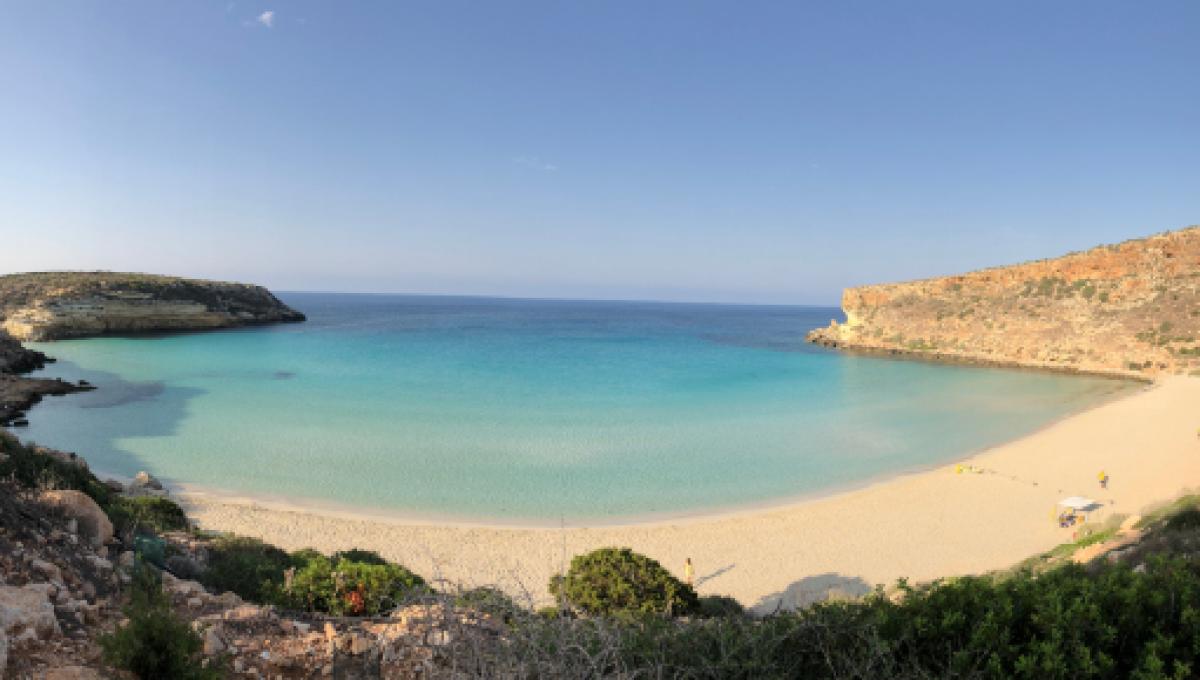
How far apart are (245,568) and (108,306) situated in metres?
68.9

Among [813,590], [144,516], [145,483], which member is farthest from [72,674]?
[145,483]

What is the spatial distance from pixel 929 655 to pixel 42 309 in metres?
74.8

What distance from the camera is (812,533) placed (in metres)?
14.3

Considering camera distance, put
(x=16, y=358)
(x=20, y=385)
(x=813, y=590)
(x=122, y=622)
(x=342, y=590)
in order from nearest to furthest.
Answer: (x=122, y=622)
(x=342, y=590)
(x=813, y=590)
(x=20, y=385)
(x=16, y=358)

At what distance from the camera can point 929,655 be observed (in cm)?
384

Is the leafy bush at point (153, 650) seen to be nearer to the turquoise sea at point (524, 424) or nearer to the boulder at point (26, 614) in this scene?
the boulder at point (26, 614)

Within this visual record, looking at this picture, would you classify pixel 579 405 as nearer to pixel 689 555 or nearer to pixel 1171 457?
pixel 689 555

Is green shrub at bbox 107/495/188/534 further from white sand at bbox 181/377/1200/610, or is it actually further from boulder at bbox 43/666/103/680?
boulder at bbox 43/666/103/680

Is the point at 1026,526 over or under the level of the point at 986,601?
under

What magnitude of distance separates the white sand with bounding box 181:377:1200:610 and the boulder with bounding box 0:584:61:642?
6.04 m

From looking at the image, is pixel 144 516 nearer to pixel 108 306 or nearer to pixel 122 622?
pixel 122 622

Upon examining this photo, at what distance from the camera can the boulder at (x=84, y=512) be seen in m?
6.05

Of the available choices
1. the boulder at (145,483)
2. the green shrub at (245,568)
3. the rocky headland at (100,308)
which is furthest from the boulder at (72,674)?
the rocky headland at (100,308)

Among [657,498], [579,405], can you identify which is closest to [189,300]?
[579,405]
